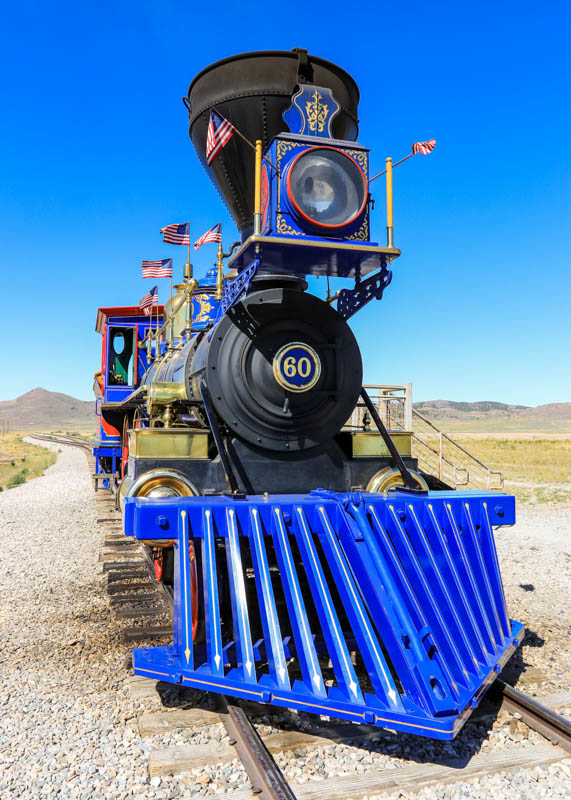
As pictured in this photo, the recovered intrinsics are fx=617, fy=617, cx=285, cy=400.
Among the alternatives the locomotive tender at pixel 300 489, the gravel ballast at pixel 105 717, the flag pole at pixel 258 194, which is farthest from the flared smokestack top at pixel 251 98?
the gravel ballast at pixel 105 717

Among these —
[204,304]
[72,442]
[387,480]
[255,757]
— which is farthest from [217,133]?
[72,442]

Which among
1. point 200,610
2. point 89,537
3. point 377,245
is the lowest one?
point 89,537

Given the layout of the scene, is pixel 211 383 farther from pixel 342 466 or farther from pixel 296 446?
pixel 342 466

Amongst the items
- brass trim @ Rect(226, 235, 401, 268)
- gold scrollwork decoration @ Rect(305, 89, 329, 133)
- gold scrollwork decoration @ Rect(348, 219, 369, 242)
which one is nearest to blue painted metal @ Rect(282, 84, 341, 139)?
gold scrollwork decoration @ Rect(305, 89, 329, 133)

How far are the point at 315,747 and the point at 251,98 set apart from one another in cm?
465

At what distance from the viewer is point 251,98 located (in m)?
5.03

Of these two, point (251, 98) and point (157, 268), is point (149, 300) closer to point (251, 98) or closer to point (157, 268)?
point (157, 268)

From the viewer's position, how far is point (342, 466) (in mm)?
5121

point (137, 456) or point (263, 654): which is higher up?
point (137, 456)

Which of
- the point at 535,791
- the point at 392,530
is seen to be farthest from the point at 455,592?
the point at 535,791

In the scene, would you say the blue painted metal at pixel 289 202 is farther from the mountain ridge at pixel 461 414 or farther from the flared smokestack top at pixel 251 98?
the mountain ridge at pixel 461 414

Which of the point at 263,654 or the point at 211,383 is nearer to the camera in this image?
the point at 263,654

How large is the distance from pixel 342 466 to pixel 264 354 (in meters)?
1.20

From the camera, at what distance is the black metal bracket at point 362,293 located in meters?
4.69
